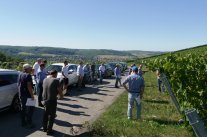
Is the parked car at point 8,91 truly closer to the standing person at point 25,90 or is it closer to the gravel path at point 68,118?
the gravel path at point 68,118

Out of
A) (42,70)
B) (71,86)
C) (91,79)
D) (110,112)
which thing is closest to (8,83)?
(42,70)

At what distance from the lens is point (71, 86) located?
23188 millimetres

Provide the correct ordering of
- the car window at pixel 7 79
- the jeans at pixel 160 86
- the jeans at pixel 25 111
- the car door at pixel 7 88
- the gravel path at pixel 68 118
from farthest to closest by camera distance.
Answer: the jeans at pixel 160 86 < the car window at pixel 7 79 < the car door at pixel 7 88 < the jeans at pixel 25 111 < the gravel path at pixel 68 118

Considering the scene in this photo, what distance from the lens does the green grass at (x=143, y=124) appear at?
9914mm

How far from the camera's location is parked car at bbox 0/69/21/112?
11875mm

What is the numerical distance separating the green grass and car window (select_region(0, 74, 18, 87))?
11.9ft

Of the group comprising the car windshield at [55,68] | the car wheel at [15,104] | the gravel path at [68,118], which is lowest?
the gravel path at [68,118]

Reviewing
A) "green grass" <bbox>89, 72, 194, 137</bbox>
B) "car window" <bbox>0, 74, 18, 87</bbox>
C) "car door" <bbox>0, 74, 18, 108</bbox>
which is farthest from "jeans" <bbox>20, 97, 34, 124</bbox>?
"green grass" <bbox>89, 72, 194, 137</bbox>

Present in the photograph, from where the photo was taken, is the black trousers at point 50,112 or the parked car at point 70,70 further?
the parked car at point 70,70

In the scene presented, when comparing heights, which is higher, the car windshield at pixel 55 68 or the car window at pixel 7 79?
the car window at pixel 7 79

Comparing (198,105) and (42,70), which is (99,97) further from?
(198,105)

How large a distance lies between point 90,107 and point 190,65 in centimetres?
850

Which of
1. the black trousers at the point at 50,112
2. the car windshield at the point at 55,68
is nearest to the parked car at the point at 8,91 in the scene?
the black trousers at the point at 50,112

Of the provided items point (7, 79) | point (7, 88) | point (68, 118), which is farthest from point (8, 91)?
point (68, 118)
